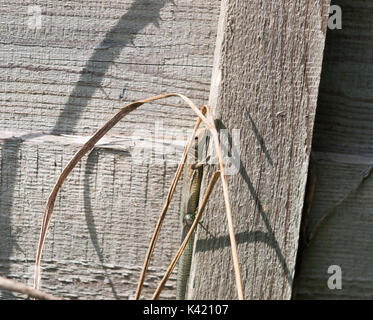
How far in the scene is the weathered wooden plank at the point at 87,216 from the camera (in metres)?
0.85

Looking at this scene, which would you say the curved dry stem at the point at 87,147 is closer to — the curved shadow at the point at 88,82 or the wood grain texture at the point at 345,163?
the curved shadow at the point at 88,82

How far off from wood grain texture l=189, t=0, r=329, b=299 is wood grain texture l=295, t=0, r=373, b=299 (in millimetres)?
72

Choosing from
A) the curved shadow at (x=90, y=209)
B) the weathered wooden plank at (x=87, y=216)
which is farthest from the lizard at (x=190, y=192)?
the curved shadow at (x=90, y=209)

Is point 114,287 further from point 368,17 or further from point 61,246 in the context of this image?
point 368,17

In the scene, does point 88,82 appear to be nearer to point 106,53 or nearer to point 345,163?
point 106,53

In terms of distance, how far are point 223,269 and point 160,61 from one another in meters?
0.35

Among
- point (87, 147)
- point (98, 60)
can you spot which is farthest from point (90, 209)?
point (98, 60)

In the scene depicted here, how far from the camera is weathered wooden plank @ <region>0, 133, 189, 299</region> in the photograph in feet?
2.78

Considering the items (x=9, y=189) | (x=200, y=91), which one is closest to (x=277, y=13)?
(x=200, y=91)

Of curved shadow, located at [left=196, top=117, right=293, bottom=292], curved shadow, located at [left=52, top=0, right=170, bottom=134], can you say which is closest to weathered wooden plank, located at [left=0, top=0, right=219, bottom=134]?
curved shadow, located at [left=52, top=0, right=170, bottom=134]

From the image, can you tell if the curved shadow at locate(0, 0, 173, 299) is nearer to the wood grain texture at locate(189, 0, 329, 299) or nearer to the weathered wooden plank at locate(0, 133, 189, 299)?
the weathered wooden plank at locate(0, 133, 189, 299)

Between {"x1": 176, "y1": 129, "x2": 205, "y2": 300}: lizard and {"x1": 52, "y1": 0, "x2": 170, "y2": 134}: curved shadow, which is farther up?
{"x1": 52, "y1": 0, "x2": 170, "y2": 134}: curved shadow

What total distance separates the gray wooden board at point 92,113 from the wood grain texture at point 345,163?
0.70 feet

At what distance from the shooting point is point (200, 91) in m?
0.85
